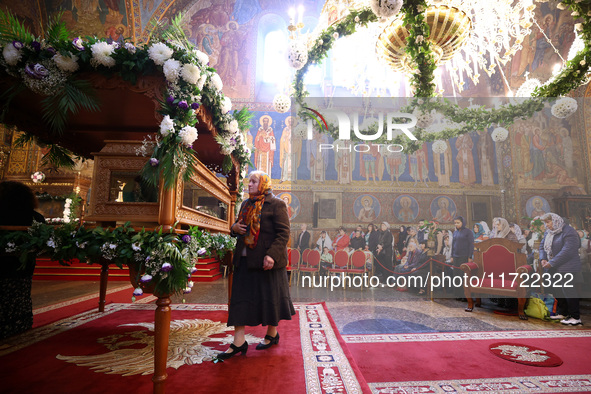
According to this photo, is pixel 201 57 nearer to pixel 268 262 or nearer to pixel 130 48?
pixel 130 48

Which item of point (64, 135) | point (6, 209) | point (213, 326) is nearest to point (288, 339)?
point (213, 326)

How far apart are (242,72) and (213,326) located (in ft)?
38.8

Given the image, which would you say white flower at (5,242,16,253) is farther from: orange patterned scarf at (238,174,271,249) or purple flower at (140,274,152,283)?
orange patterned scarf at (238,174,271,249)

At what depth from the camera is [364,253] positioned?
7793mm

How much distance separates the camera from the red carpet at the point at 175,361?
6.68 feet

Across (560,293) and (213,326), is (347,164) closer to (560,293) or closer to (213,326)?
(560,293)

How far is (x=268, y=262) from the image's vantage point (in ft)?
8.52

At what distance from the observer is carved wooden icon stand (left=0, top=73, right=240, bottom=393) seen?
208cm

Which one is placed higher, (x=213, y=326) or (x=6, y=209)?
(x=6, y=209)

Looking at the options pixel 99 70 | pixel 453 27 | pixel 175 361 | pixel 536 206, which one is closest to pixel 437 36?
pixel 453 27

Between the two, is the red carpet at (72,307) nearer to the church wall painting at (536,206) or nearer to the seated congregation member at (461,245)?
the seated congregation member at (461,245)

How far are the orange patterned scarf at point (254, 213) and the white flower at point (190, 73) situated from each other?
3.68ft

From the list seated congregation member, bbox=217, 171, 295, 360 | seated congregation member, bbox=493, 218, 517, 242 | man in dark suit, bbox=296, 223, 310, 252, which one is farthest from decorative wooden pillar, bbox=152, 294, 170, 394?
seated congregation member, bbox=493, 218, 517, 242

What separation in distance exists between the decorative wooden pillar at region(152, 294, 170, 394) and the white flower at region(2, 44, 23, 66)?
1874 mm
